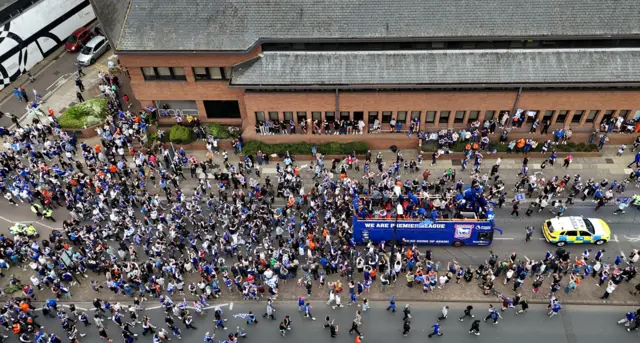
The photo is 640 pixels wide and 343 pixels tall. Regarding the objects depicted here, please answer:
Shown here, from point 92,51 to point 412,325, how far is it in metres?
38.7

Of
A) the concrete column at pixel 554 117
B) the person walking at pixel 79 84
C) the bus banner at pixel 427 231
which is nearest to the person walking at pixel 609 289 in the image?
the bus banner at pixel 427 231

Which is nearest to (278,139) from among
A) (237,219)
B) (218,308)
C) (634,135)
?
(237,219)

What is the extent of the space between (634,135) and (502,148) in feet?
32.2

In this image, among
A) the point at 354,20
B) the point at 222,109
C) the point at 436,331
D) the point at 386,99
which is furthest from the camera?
the point at 222,109

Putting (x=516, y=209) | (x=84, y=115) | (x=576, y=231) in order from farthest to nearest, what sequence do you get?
(x=84, y=115)
(x=516, y=209)
(x=576, y=231)

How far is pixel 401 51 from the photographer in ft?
120

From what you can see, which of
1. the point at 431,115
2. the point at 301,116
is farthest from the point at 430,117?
the point at 301,116

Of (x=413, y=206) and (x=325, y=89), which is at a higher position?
(x=325, y=89)

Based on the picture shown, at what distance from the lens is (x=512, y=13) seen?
35312 mm

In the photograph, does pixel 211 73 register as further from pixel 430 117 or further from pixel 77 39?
pixel 77 39

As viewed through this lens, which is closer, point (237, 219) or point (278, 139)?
point (237, 219)

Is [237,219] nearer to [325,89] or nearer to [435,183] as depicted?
[325,89]

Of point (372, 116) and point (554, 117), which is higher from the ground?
point (372, 116)

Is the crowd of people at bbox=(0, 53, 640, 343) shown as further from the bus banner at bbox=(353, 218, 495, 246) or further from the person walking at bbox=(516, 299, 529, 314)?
the bus banner at bbox=(353, 218, 495, 246)
